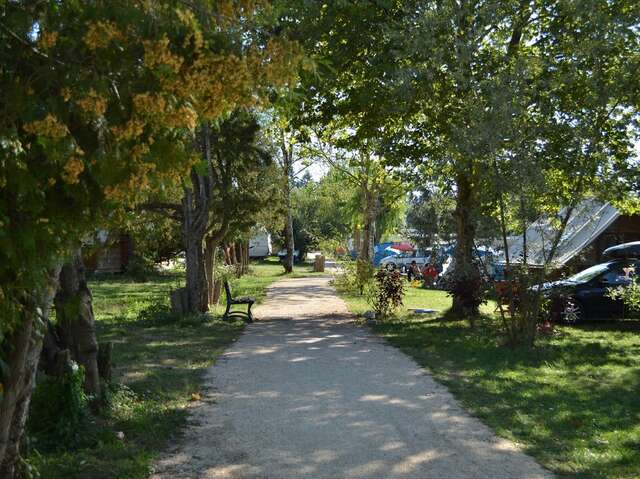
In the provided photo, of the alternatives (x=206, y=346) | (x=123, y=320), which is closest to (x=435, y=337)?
(x=206, y=346)

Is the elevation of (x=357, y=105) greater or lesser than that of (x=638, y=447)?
greater

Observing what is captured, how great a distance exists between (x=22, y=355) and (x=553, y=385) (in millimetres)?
7291

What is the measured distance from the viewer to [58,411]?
20.6 ft

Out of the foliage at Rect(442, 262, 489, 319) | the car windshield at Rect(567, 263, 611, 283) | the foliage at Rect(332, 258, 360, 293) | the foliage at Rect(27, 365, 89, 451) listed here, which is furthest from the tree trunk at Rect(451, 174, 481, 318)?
the foliage at Rect(332, 258, 360, 293)

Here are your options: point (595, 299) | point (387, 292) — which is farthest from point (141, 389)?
point (595, 299)

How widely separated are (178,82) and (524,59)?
10096 millimetres

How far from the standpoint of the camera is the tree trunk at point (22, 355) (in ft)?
13.4

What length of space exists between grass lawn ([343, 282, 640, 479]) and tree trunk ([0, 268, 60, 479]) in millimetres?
3994

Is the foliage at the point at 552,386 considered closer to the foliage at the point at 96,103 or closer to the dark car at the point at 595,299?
the dark car at the point at 595,299

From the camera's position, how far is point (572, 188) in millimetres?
12680

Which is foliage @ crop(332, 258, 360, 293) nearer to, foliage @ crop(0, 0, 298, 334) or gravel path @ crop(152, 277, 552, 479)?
gravel path @ crop(152, 277, 552, 479)

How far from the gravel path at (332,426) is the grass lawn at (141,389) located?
26 cm

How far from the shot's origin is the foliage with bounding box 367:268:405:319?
17.1 meters

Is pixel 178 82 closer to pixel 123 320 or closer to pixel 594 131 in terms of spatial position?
pixel 594 131
